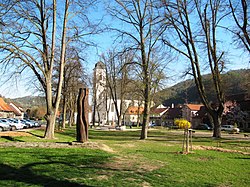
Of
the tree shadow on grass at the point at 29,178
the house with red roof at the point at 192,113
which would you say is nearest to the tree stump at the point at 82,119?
the tree shadow on grass at the point at 29,178

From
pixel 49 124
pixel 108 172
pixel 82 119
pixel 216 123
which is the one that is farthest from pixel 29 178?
pixel 216 123

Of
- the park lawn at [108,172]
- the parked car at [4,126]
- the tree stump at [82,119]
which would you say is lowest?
the park lawn at [108,172]

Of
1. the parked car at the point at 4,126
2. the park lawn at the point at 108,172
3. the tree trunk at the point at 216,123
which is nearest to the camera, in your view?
the park lawn at the point at 108,172

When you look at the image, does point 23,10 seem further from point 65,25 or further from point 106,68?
point 106,68

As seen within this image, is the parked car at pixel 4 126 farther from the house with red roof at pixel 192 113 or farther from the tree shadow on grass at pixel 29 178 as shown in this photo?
the house with red roof at pixel 192 113

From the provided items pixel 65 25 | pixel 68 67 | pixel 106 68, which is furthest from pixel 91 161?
pixel 106 68

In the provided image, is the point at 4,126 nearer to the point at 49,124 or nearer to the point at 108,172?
the point at 49,124

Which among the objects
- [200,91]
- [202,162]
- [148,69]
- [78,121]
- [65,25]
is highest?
[65,25]

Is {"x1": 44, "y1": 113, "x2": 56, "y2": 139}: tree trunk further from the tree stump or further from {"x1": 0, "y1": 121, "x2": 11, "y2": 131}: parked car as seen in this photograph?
{"x1": 0, "y1": 121, "x2": 11, "y2": 131}: parked car

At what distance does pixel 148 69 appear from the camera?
24812mm

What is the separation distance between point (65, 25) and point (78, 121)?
28.9 feet

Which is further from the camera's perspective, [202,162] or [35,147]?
[35,147]

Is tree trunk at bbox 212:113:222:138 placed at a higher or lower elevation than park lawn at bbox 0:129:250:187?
higher

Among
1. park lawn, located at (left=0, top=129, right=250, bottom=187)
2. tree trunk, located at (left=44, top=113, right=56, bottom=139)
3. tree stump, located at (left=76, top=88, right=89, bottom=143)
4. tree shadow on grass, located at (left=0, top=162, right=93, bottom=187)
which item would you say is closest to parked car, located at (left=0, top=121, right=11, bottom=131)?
tree trunk, located at (left=44, top=113, right=56, bottom=139)
